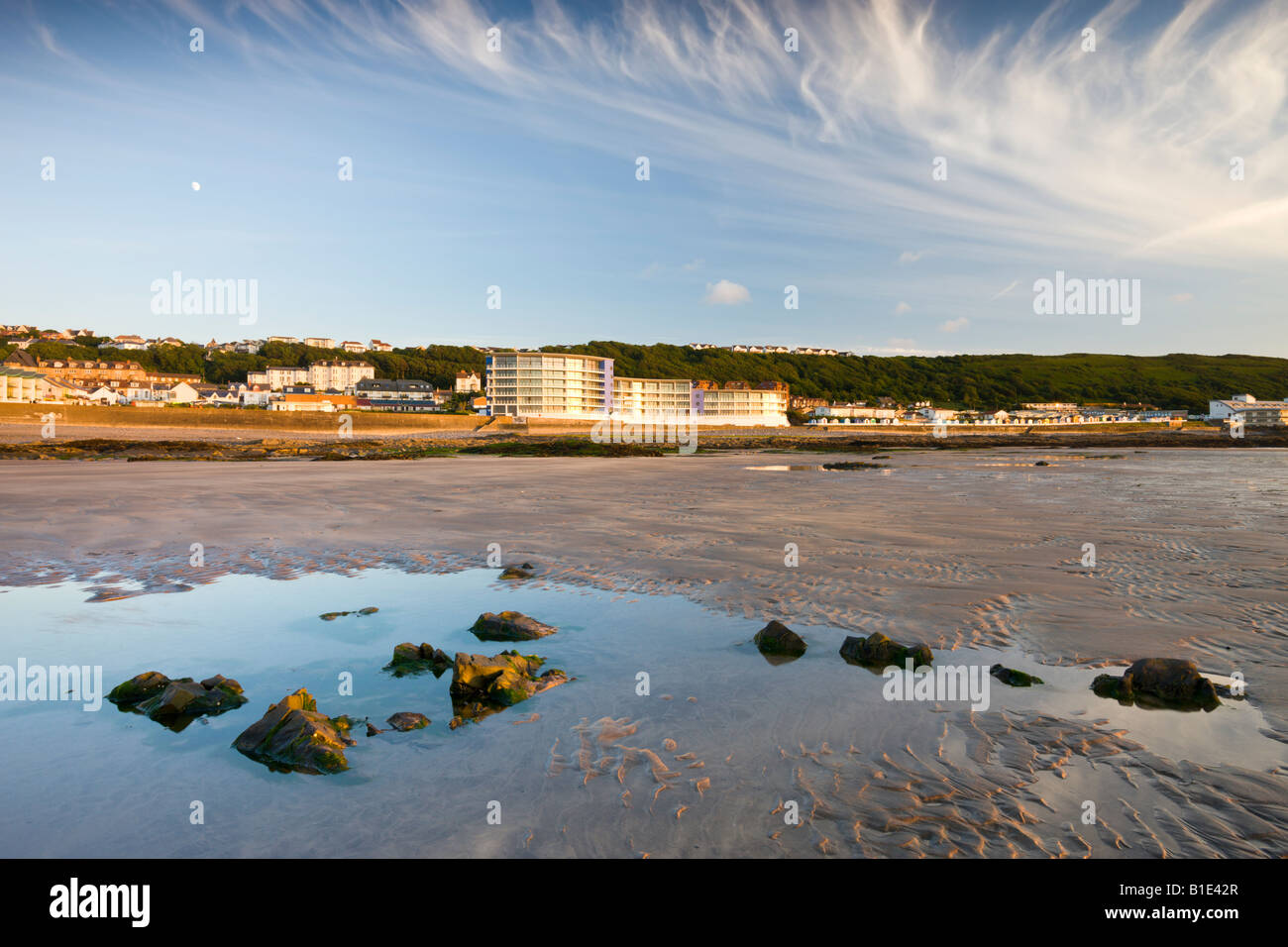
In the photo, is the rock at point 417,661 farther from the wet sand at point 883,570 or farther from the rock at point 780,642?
the rock at point 780,642

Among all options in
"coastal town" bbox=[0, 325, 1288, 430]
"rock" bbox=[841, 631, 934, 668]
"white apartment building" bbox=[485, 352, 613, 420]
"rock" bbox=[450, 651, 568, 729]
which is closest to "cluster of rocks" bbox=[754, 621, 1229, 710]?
"rock" bbox=[841, 631, 934, 668]

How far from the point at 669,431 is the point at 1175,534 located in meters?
96.2

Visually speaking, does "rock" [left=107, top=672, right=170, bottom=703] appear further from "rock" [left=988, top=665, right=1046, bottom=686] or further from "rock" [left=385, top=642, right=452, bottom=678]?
"rock" [left=988, top=665, right=1046, bottom=686]

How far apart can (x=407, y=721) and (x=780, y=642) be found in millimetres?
4045

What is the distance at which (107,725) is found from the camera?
5.73m

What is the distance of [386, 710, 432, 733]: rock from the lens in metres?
5.71

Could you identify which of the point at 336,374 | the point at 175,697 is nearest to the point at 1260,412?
the point at 175,697

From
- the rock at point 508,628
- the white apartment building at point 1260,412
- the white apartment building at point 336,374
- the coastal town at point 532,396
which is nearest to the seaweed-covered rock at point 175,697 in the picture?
the rock at point 508,628

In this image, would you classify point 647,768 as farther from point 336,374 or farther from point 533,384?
point 336,374

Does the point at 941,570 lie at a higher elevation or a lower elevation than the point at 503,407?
lower

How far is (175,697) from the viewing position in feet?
19.5
